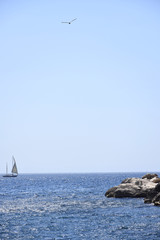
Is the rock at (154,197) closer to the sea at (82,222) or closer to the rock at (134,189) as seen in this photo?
the sea at (82,222)

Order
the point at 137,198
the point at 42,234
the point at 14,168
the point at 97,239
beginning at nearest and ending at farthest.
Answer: the point at 97,239 < the point at 42,234 < the point at 137,198 < the point at 14,168

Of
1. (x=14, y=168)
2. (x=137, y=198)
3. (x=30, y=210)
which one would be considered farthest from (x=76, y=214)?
(x=14, y=168)

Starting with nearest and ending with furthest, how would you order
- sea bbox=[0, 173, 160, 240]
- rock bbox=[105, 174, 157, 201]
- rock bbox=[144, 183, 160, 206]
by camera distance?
1. sea bbox=[0, 173, 160, 240]
2. rock bbox=[144, 183, 160, 206]
3. rock bbox=[105, 174, 157, 201]

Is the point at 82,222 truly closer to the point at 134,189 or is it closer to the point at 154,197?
the point at 154,197

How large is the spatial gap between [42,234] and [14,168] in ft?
521

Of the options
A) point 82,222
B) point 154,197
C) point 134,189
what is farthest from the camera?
point 134,189

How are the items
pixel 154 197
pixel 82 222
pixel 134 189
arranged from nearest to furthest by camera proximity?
pixel 82 222 < pixel 154 197 < pixel 134 189

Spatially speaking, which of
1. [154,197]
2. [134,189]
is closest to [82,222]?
Result: [154,197]

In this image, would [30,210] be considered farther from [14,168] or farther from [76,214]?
[14,168]

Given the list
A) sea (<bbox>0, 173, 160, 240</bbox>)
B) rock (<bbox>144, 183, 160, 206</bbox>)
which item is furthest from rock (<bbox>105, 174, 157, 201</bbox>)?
sea (<bbox>0, 173, 160, 240</bbox>)

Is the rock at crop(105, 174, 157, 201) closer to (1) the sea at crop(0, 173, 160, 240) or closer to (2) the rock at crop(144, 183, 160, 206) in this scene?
(2) the rock at crop(144, 183, 160, 206)

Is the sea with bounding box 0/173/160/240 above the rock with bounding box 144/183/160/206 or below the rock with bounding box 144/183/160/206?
below

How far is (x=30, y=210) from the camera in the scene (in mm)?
41594

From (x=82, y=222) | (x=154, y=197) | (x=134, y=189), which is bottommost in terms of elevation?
(x=82, y=222)
